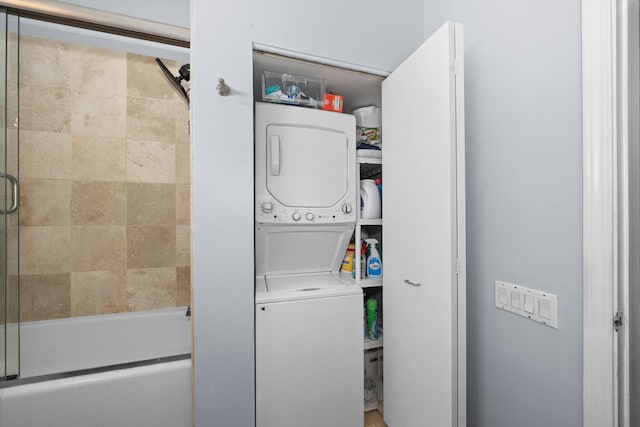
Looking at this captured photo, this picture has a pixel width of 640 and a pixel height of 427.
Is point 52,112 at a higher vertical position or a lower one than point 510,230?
higher

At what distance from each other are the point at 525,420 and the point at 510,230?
0.75 m

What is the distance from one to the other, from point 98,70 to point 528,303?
10.1ft

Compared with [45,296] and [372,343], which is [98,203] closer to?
[45,296]

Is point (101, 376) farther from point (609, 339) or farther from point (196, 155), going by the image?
point (609, 339)

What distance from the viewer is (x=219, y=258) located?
3.94 ft

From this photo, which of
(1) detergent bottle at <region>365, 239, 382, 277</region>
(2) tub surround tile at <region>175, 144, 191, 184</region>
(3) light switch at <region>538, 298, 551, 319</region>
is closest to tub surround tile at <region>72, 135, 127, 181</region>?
(2) tub surround tile at <region>175, 144, 191, 184</region>

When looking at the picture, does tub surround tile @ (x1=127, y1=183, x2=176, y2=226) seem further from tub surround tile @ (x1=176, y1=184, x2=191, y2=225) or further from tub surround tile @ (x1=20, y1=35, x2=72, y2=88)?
tub surround tile @ (x1=20, y1=35, x2=72, y2=88)

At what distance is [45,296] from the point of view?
194 centimetres

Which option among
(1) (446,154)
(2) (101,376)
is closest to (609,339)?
(1) (446,154)

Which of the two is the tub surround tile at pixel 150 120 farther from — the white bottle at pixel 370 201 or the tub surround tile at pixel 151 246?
the white bottle at pixel 370 201

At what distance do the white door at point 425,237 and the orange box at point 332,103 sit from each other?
0.27 meters

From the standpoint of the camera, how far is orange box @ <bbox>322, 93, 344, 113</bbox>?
1604 millimetres

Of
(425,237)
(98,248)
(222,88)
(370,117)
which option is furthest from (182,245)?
(425,237)

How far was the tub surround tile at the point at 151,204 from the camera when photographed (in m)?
2.16
